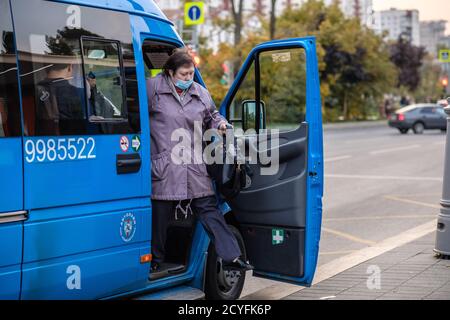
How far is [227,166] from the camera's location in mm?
5645

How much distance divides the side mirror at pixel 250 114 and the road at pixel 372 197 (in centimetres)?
149

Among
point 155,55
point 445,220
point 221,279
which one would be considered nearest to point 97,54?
point 155,55

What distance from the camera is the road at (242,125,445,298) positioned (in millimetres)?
9344

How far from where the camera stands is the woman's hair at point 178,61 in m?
5.64

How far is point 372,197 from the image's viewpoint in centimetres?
1323

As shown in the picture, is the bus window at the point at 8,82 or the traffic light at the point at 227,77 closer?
the bus window at the point at 8,82

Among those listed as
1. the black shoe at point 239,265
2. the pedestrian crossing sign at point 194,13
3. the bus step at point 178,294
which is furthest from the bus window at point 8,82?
the pedestrian crossing sign at point 194,13

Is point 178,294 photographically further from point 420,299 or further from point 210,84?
point 210,84

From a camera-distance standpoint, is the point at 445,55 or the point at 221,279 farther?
the point at 445,55

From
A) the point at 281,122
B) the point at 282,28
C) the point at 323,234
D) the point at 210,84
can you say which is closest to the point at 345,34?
the point at 282,28

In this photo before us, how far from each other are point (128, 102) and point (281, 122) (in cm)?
133

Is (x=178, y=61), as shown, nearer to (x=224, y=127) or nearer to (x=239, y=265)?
(x=224, y=127)

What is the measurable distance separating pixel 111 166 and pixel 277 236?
1.49m

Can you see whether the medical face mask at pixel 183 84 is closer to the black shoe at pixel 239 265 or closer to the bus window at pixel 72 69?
the bus window at pixel 72 69
